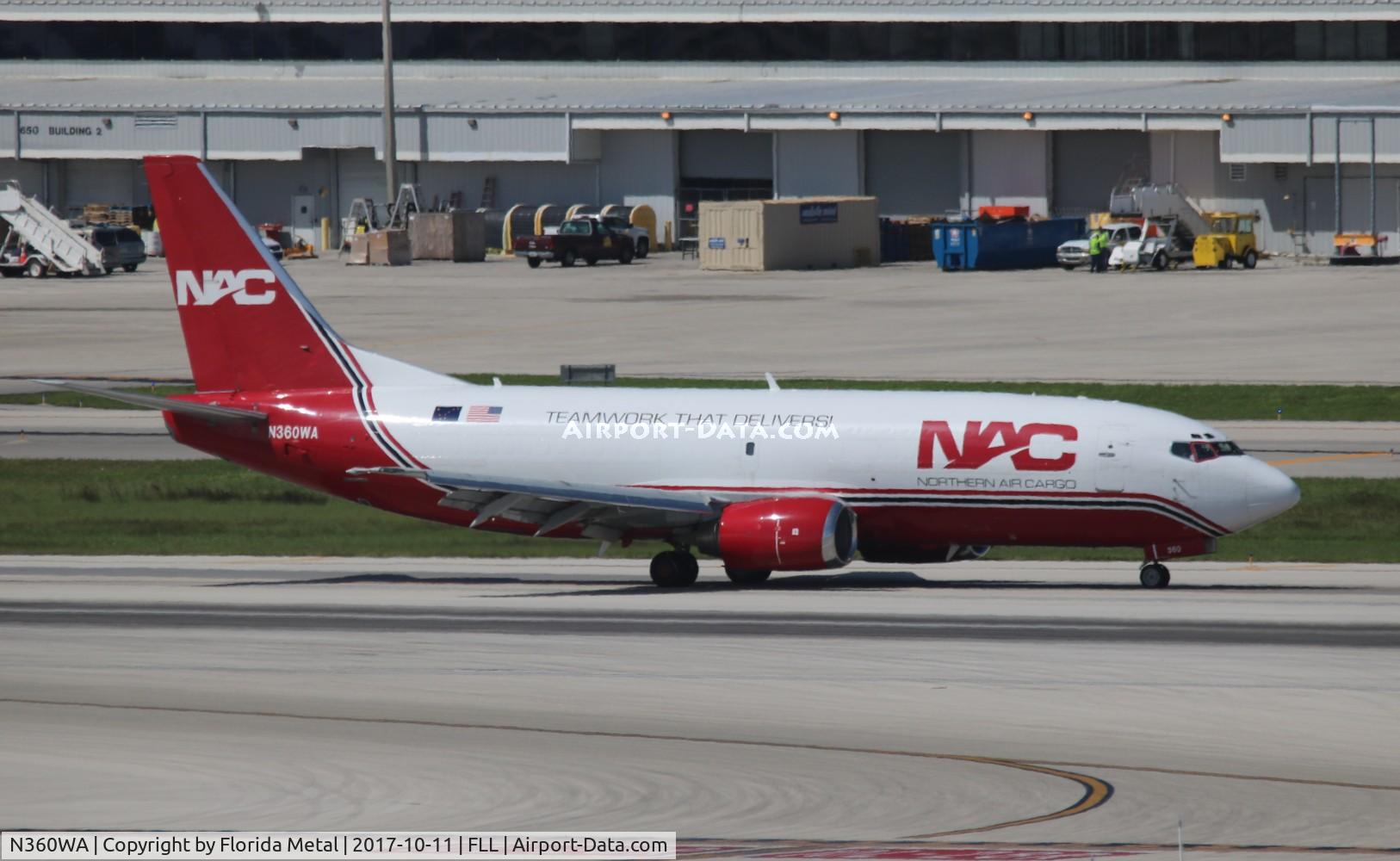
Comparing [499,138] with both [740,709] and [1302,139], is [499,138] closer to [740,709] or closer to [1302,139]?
[1302,139]

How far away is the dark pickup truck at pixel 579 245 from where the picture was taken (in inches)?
4779

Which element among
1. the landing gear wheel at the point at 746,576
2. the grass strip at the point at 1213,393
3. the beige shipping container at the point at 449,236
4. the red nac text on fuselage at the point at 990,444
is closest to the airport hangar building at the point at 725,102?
the beige shipping container at the point at 449,236

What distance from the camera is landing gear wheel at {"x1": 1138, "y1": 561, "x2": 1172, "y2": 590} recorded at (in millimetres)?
37219

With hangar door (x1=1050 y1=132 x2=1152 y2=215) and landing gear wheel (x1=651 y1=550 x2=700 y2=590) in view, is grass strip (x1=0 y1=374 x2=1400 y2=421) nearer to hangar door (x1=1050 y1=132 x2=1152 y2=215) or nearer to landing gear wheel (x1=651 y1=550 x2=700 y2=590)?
landing gear wheel (x1=651 y1=550 x2=700 y2=590)

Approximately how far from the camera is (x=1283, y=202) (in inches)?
4498

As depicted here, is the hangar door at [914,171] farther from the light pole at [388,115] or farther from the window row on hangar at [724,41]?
the light pole at [388,115]

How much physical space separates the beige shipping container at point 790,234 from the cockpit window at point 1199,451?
3052 inches

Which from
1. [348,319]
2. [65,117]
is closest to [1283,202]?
[348,319]

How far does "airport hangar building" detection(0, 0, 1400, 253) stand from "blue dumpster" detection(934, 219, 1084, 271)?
773 cm

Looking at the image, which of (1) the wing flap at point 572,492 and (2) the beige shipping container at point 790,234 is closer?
(1) the wing flap at point 572,492

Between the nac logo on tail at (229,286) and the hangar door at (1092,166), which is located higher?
the hangar door at (1092,166)

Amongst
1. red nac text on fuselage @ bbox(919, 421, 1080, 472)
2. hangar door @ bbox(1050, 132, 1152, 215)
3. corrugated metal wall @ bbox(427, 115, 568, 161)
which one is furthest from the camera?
corrugated metal wall @ bbox(427, 115, 568, 161)

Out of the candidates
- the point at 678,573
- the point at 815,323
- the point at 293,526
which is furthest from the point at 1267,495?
the point at 815,323

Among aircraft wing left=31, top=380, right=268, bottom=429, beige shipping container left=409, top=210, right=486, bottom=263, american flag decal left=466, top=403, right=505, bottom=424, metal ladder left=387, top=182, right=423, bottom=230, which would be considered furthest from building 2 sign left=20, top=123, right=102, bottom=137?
american flag decal left=466, top=403, right=505, bottom=424
